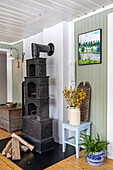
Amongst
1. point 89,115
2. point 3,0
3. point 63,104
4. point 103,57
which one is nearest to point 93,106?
point 89,115

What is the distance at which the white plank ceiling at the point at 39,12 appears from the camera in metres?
2.59

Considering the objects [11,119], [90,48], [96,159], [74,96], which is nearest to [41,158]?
[96,159]

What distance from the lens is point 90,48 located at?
9.89 feet

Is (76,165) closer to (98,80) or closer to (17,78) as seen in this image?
(98,80)

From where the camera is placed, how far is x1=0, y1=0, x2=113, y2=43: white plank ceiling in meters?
2.59

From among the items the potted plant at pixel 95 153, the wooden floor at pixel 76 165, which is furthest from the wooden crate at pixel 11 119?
the potted plant at pixel 95 153

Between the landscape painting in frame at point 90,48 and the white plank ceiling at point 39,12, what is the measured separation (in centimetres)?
43

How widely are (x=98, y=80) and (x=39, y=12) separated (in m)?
1.65

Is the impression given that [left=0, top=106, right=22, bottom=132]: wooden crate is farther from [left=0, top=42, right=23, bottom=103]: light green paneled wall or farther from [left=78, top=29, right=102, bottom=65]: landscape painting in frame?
[left=78, top=29, right=102, bottom=65]: landscape painting in frame

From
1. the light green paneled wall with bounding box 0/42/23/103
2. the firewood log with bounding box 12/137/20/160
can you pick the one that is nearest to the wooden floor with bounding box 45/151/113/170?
the firewood log with bounding box 12/137/20/160

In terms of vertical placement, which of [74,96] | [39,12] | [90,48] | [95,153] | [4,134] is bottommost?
[4,134]

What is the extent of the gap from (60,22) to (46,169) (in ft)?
9.18

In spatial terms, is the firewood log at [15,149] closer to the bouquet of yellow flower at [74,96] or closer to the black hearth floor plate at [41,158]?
the black hearth floor plate at [41,158]

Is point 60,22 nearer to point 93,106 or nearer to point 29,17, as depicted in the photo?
point 29,17
